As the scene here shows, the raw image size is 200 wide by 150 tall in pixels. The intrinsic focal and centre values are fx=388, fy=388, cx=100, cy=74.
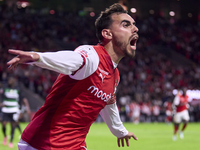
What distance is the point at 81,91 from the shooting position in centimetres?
364

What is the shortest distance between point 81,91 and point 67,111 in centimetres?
23

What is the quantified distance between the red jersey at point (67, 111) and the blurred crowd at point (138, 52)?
2356cm

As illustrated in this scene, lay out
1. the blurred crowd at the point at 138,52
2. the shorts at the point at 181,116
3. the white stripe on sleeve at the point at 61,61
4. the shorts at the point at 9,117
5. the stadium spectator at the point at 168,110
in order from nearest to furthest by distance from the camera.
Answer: the white stripe on sleeve at the point at 61,61, the shorts at the point at 9,117, the shorts at the point at 181,116, the blurred crowd at the point at 138,52, the stadium spectator at the point at 168,110

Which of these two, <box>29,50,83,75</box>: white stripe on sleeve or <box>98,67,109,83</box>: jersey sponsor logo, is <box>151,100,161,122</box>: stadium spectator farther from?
<box>29,50,83,75</box>: white stripe on sleeve

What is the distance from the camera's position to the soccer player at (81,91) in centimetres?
355

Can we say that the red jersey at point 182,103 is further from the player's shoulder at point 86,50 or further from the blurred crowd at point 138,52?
the player's shoulder at point 86,50

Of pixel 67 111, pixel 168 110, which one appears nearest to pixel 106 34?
pixel 67 111

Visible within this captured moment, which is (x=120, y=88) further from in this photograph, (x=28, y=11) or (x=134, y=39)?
(x=134, y=39)

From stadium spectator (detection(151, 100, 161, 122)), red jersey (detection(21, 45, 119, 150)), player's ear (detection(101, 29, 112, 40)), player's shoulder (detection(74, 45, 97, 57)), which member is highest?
player's ear (detection(101, 29, 112, 40))

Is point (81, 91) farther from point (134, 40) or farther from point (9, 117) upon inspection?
point (9, 117)

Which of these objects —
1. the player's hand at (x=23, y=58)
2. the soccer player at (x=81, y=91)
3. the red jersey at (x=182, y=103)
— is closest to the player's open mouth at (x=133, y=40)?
the soccer player at (x=81, y=91)

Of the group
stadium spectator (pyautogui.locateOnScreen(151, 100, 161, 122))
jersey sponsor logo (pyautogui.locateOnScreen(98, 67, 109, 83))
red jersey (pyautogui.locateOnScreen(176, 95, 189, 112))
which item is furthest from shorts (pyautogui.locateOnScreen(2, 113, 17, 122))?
stadium spectator (pyautogui.locateOnScreen(151, 100, 161, 122))

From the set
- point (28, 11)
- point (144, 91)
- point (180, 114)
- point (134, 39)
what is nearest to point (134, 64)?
point (144, 91)

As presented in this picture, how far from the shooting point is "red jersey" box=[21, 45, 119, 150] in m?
3.63
